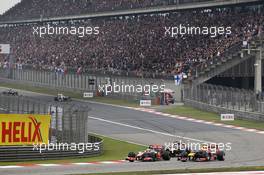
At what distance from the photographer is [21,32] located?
310 feet

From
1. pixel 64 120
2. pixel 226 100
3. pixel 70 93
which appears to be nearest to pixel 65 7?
pixel 70 93

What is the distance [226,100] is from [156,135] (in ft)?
31.4

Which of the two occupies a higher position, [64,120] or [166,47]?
[166,47]

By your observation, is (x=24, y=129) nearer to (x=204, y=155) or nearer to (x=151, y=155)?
(x=151, y=155)

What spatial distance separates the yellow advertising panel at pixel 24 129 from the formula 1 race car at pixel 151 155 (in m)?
3.39

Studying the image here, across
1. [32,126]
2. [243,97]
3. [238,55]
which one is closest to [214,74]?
[238,55]

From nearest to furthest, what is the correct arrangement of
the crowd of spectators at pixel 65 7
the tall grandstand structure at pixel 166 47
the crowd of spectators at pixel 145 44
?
the tall grandstand structure at pixel 166 47 < the crowd of spectators at pixel 145 44 < the crowd of spectators at pixel 65 7

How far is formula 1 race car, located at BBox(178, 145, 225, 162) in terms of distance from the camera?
2662 centimetres

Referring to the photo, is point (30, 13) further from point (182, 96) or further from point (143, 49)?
point (182, 96)

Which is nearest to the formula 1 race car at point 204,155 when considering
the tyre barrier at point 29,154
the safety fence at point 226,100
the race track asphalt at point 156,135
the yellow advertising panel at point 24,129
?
the race track asphalt at point 156,135

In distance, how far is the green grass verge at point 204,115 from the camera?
41.3 metres

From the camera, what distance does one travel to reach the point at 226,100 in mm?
44781

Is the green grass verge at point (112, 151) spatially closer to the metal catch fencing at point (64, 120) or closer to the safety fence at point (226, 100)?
the metal catch fencing at point (64, 120)

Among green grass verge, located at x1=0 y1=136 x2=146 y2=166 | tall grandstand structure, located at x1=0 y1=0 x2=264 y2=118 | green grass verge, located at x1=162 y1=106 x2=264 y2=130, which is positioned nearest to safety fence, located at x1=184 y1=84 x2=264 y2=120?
tall grandstand structure, located at x1=0 y1=0 x2=264 y2=118
